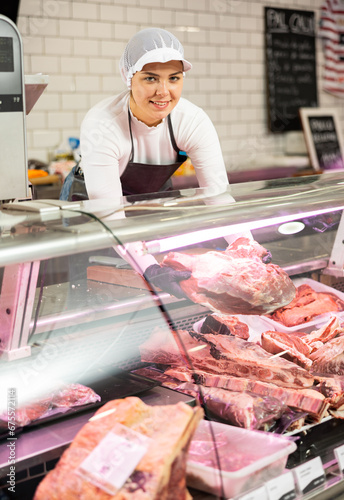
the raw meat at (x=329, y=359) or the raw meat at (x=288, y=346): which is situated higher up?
the raw meat at (x=288, y=346)

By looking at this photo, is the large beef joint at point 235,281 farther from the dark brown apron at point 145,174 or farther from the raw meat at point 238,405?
the dark brown apron at point 145,174

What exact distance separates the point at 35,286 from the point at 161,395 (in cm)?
37

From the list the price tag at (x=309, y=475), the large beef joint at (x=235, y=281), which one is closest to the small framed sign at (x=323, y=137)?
the large beef joint at (x=235, y=281)

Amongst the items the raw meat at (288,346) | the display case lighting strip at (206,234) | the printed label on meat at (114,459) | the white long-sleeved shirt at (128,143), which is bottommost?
the printed label on meat at (114,459)

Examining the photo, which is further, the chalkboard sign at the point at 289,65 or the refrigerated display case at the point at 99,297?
the chalkboard sign at the point at 289,65

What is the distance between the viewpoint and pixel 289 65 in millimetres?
6691

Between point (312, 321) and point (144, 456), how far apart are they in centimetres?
89

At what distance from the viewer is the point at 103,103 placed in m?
2.33

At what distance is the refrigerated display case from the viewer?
122 centimetres

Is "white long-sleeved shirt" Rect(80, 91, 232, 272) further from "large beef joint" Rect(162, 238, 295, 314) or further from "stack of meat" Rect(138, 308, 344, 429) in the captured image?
"stack of meat" Rect(138, 308, 344, 429)

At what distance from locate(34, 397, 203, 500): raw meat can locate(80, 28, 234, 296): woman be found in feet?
3.59

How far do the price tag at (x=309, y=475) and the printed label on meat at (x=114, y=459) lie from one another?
1.24 feet

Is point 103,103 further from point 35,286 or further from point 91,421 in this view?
point 91,421

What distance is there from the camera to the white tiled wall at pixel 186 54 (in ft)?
16.7
